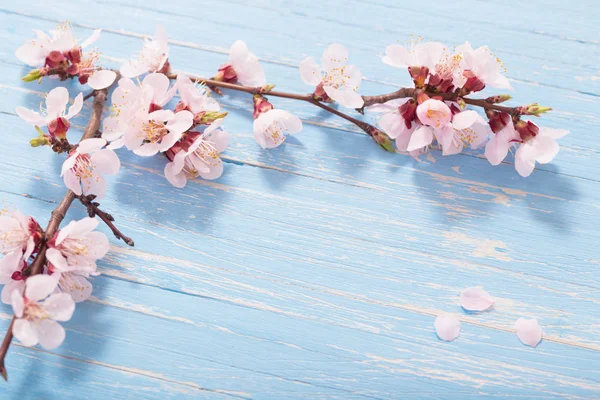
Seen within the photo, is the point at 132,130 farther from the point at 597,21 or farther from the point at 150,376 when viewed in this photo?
the point at 597,21

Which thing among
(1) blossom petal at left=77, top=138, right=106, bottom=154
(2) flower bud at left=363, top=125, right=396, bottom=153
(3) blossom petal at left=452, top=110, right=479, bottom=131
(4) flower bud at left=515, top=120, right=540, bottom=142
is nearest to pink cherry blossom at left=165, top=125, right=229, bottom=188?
(1) blossom petal at left=77, top=138, right=106, bottom=154

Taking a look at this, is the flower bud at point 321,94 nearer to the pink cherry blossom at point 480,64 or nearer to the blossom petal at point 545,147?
the pink cherry blossom at point 480,64

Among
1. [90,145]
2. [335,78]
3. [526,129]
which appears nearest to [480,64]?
[526,129]

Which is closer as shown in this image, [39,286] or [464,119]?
[39,286]

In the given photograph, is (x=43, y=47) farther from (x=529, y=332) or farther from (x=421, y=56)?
(x=529, y=332)

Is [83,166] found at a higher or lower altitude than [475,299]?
higher

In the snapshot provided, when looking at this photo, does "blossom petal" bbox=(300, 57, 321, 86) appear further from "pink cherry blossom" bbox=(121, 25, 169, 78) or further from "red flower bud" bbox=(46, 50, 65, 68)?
"red flower bud" bbox=(46, 50, 65, 68)

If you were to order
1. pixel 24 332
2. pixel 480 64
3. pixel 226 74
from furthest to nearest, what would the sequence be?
pixel 226 74 → pixel 480 64 → pixel 24 332

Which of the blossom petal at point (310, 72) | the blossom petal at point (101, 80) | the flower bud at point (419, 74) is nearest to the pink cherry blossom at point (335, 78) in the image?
the blossom petal at point (310, 72)
